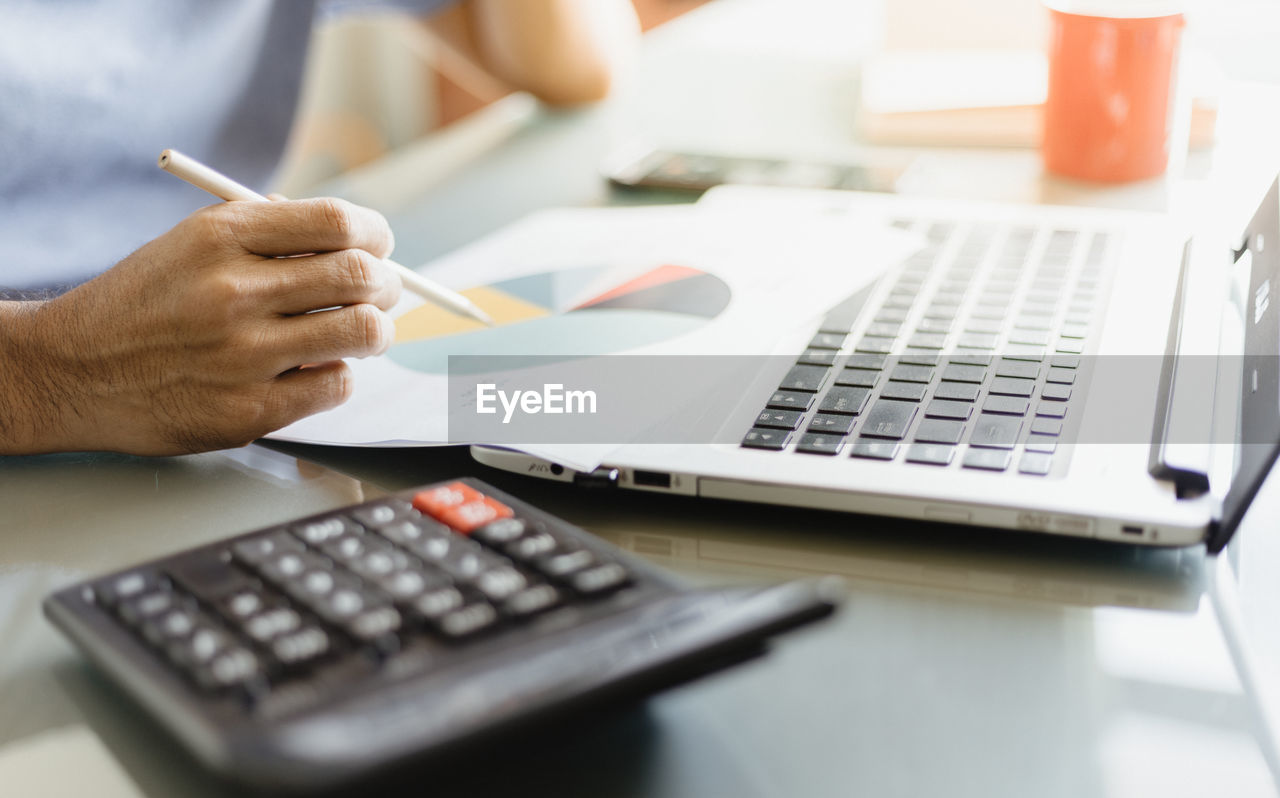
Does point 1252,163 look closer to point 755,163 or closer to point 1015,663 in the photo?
point 755,163

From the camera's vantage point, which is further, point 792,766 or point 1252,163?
point 1252,163

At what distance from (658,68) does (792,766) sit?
107 cm

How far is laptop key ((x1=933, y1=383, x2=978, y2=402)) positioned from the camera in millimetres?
519

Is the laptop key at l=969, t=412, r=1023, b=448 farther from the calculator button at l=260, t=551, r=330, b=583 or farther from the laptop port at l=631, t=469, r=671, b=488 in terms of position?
A: the calculator button at l=260, t=551, r=330, b=583

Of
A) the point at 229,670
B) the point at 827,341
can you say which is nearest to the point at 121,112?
the point at 827,341

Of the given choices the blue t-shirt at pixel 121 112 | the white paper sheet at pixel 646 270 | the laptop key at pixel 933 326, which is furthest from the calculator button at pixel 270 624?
the blue t-shirt at pixel 121 112

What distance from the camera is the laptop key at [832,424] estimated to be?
0.50m

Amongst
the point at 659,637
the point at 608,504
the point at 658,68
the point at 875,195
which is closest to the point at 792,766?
the point at 659,637

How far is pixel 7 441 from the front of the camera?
0.56m

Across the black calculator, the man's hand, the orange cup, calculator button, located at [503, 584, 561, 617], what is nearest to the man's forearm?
the man's hand

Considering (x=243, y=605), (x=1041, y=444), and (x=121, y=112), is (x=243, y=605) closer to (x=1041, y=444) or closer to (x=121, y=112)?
(x=1041, y=444)

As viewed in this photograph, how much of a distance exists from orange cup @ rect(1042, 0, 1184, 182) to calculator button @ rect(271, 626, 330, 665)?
751 millimetres

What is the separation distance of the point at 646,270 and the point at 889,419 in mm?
257

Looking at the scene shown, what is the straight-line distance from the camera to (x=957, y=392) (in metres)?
0.52
